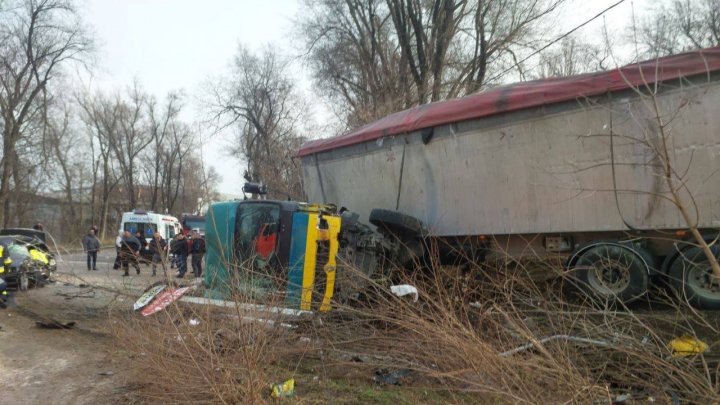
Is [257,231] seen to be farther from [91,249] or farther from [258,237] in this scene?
[91,249]

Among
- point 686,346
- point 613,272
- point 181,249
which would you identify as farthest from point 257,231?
point 181,249

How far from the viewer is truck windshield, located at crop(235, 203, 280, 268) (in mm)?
5812

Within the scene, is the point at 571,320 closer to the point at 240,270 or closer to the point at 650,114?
the point at 650,114

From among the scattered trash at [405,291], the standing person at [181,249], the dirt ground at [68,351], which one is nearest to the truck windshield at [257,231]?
the dirt ground at [68,351]

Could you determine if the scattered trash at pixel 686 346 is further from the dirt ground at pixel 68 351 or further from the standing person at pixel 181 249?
the standing person at pixel 181 249

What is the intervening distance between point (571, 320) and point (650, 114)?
2.23 meters

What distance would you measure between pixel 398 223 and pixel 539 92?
2113mm

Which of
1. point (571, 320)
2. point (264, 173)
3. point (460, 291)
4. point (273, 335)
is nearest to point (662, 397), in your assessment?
point (571, 320)

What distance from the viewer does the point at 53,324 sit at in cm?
670

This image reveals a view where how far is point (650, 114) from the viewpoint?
4719 mm

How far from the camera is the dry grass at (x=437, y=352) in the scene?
288cm

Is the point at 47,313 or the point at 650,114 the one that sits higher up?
the point at 650,114

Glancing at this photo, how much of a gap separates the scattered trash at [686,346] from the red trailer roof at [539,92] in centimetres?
181

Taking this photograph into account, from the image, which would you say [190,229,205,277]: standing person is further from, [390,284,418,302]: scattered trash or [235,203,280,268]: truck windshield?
[390,284,418,302]: scattered trash
